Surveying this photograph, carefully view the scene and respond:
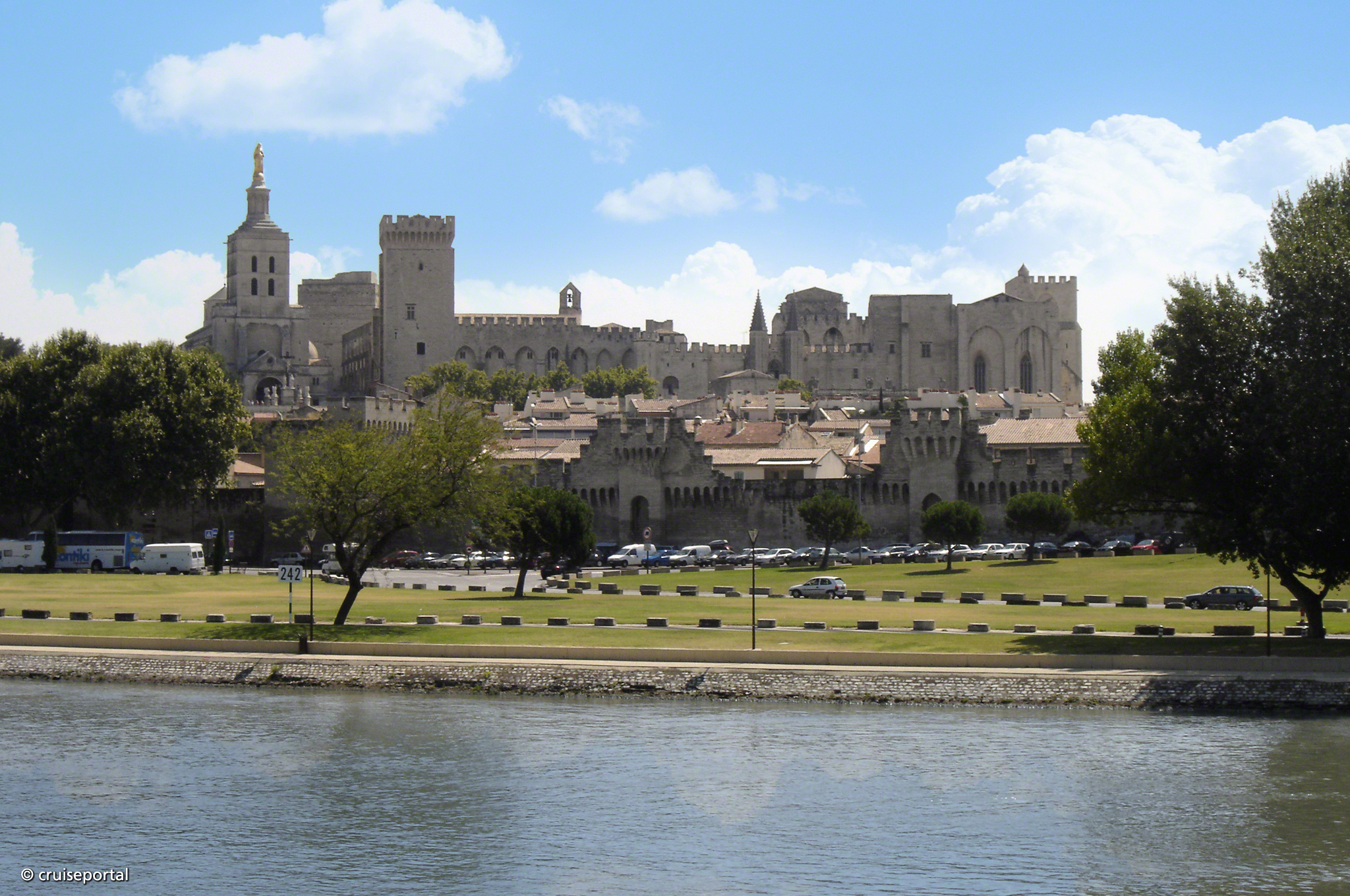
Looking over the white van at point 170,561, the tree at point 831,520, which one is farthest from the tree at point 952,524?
the white van at point 170,561

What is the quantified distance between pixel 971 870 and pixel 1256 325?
20289mm

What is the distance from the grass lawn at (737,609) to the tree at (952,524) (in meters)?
1.21

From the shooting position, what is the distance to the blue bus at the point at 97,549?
68875mm

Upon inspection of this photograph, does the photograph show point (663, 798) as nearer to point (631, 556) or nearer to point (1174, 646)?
point (1174, 646)

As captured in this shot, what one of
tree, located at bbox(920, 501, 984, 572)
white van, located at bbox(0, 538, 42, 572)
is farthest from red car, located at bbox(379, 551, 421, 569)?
tree, located at bbox(920, 501, 984, 572)

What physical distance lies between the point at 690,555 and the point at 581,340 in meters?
81.5

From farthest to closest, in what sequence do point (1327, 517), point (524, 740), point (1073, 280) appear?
point (1073, 280) → point (1327, 517) → point (524, 740)

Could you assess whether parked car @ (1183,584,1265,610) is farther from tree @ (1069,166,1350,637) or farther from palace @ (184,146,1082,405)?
palace @ (184,146,1082,405)

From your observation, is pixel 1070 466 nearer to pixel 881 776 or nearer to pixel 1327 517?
pixel 1327 517

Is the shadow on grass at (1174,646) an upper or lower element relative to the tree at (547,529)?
lower

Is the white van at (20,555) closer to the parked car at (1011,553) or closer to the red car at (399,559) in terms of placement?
the red car at (399,559)

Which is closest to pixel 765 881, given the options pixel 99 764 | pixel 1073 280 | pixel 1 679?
pixel 99 764

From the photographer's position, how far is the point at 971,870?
24500 millimetres

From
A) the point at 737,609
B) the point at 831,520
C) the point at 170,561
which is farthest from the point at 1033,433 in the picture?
the point at 170,561
